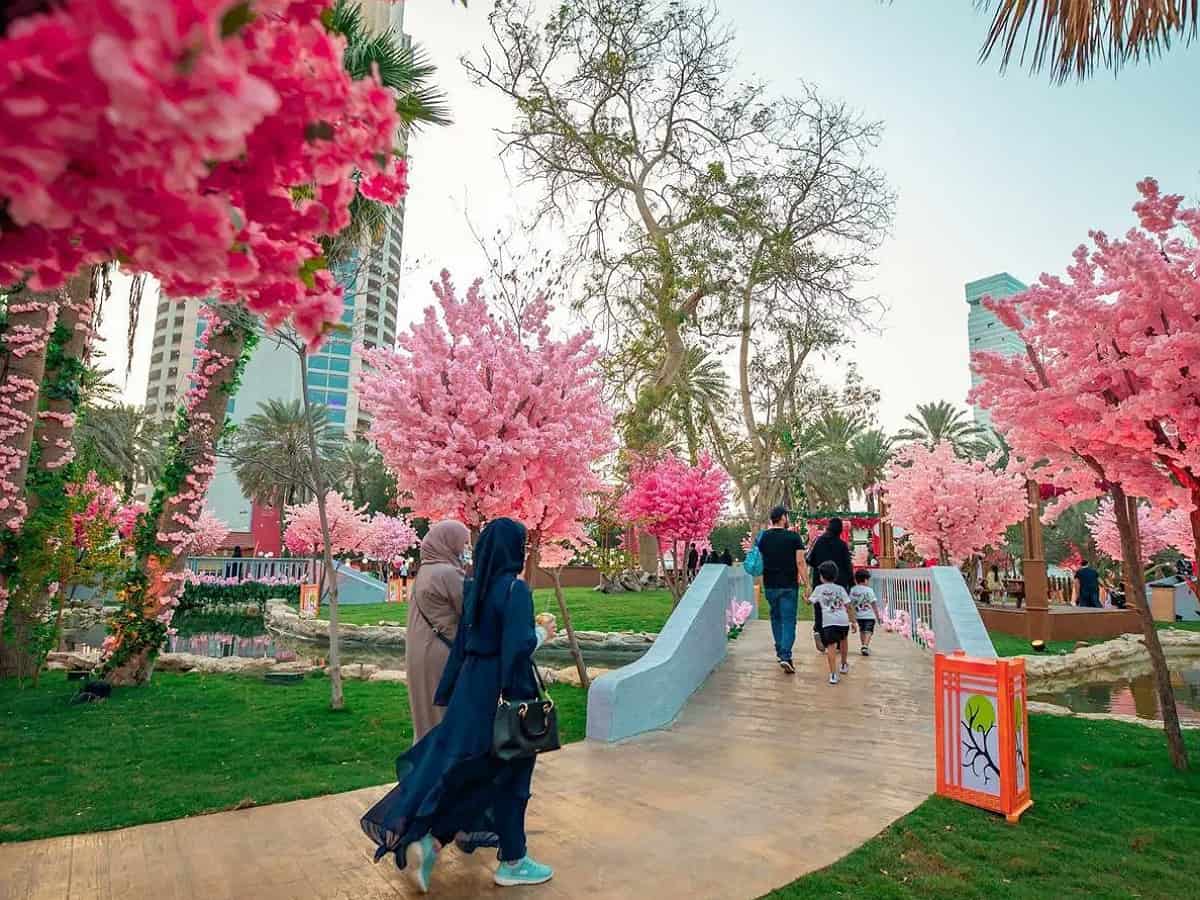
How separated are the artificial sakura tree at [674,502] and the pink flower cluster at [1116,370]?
26.4 feet

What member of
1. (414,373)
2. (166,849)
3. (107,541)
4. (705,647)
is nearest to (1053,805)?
(705,647)

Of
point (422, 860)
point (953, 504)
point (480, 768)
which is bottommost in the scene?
point (422, 860)

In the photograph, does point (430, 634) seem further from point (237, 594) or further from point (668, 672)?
point (237, 594)

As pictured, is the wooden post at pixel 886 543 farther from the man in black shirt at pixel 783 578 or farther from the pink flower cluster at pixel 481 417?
the pink flower cluster at pixel 481 417

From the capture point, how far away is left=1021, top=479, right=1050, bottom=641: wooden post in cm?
1705

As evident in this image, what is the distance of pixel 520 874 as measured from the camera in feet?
11.6

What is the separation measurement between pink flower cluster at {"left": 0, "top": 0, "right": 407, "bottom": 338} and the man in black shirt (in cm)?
791

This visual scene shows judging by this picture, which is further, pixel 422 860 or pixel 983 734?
pixel 983 734

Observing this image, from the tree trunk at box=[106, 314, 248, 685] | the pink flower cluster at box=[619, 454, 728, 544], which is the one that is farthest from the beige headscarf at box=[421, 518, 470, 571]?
the pink flower cluster at box=[619, 454, 728, 544]

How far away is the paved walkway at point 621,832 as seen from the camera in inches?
138

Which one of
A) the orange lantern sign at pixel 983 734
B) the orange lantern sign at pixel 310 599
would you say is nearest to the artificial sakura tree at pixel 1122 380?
the orange lantern sign at pixel 983 734

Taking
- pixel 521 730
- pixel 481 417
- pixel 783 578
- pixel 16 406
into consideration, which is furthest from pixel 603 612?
pixel 521 730

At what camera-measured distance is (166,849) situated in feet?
12.9

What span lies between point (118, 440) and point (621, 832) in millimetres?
29435
